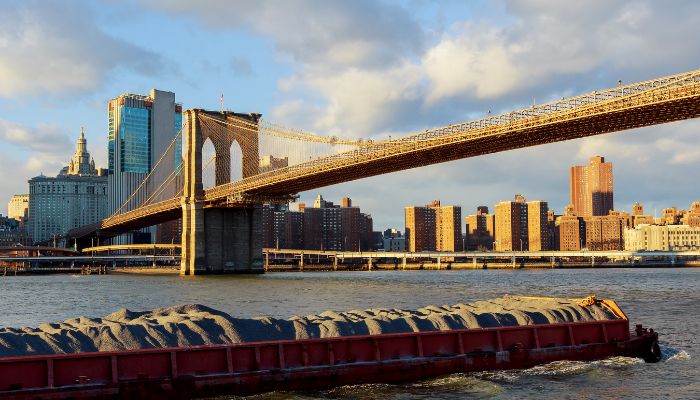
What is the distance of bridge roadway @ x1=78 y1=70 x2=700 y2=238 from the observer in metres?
44.7

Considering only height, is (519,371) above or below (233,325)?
below

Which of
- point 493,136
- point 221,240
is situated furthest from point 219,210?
point 493,136

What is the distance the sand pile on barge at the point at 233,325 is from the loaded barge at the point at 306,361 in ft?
1.55

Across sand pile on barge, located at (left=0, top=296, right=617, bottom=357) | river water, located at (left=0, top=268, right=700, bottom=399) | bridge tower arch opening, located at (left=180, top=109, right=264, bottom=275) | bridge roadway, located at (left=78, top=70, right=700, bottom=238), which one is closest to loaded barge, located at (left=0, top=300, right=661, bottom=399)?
river water, located at (left=0, top=268, right=700, bottom=399)

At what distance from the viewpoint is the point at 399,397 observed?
17.4 metres

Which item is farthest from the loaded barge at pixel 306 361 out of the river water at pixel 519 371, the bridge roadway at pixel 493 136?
the bridge roadway at pixel 493 136

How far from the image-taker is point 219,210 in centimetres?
9031

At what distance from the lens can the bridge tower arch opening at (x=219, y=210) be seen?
3442 inches

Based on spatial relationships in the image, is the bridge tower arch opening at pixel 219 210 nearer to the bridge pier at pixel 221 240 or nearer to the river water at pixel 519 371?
the bridge pier at pixel 221 240

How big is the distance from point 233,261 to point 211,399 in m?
75.0

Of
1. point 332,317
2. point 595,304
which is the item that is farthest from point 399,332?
point 595,304

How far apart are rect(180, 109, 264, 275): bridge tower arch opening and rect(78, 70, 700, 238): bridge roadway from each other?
220 cm

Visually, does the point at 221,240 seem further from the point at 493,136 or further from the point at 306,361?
the point at 306,361

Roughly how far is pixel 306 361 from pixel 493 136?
40.5 metres
